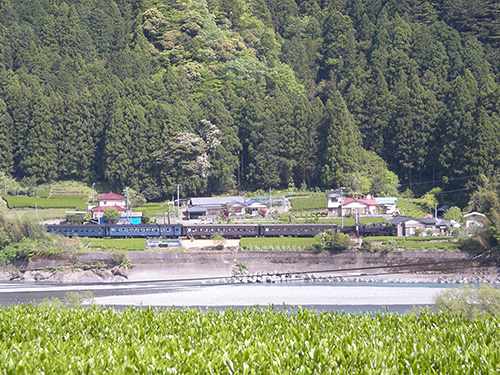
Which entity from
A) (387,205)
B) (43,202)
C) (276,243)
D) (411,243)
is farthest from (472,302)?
(43,202)

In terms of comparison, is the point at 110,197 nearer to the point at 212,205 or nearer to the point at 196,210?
the point at 196,210

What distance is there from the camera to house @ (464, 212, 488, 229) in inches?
1811

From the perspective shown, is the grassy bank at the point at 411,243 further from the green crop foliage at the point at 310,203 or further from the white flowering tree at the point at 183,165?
the white flowering tree at the point at 183,165

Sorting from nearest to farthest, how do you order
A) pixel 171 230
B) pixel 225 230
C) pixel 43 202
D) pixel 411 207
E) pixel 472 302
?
pixel 472 302 → pixel 225 230 → pixel 171 230 → pixel 411 207 → pixel 43 202

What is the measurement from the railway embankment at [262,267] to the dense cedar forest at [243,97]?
1446 cm

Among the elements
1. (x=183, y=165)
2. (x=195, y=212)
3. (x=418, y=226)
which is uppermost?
(x=183, y=165)

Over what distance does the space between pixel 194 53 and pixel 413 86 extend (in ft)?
91.2

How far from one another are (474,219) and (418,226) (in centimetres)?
411

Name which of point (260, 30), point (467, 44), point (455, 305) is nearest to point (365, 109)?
point (467, 44)

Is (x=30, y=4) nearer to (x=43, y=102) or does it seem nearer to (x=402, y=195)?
(x=43, y=102)

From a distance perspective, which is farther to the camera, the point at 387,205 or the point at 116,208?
the point at 387,205

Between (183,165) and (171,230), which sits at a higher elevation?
(183,165)

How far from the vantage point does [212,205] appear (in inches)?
2227

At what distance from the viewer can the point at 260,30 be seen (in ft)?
287
